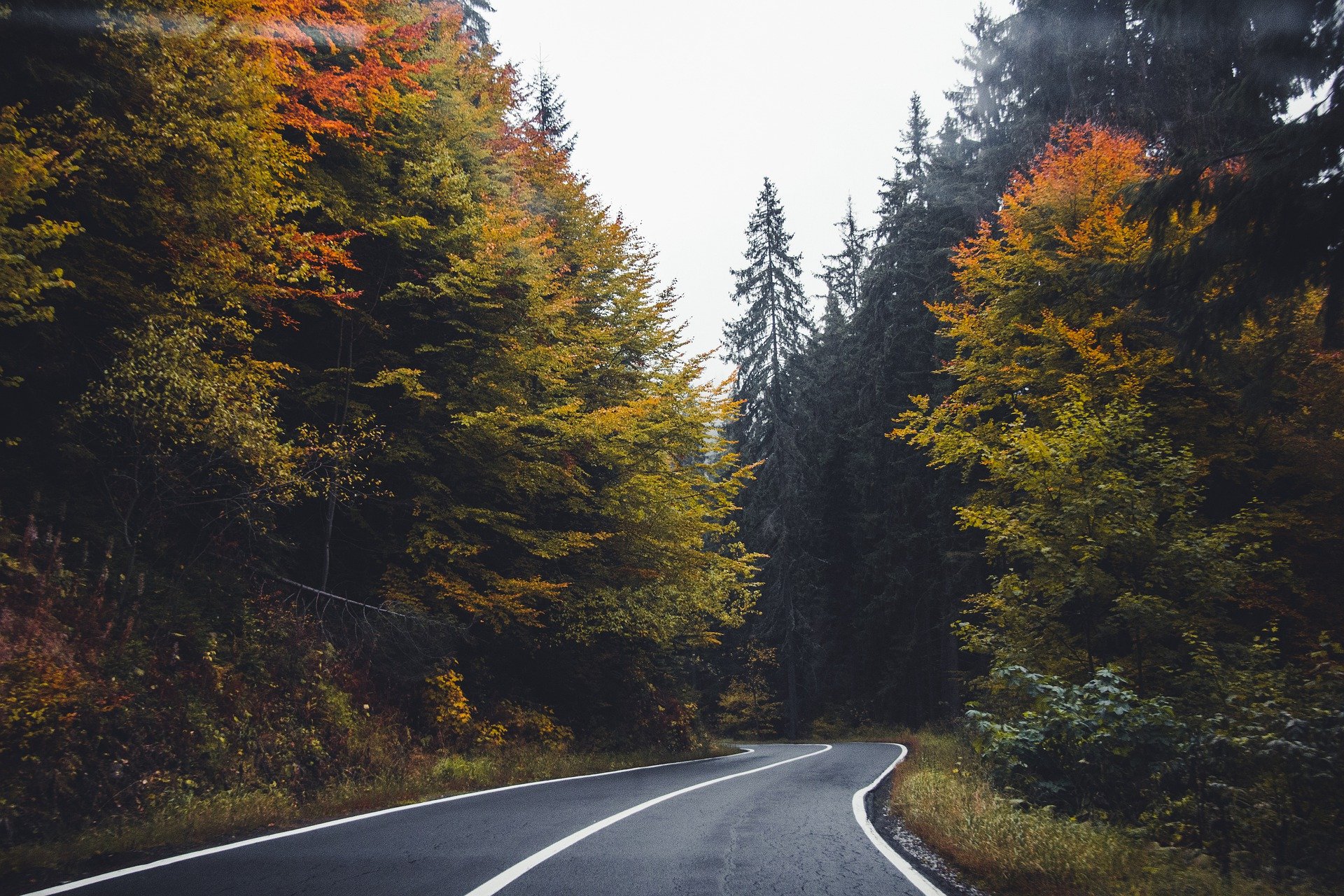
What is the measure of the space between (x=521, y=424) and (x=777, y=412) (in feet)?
66.6

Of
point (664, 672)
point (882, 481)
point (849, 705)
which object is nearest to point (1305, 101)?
point (664, 672)

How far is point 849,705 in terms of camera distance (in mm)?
36750

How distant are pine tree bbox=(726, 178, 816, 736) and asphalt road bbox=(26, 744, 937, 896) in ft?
76.8

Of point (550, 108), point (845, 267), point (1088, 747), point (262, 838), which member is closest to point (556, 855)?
point (262, 838)

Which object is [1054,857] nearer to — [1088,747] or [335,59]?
[1088,747]

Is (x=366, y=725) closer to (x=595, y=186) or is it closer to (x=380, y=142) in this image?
(x=380, y=142)

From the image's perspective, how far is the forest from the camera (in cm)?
705

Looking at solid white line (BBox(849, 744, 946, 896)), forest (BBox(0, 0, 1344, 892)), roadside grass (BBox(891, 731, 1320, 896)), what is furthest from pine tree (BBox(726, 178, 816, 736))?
roadside grass (BBox(891, 731, 1320, 896))

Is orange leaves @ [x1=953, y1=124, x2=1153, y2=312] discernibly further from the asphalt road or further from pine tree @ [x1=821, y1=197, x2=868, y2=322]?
pine tree @ [x1=821, y1=197, x2=868, y2=322]

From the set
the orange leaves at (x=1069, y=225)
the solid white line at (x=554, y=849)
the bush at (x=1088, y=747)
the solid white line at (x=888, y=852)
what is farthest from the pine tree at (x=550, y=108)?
the bush at (x=1088, y=747)

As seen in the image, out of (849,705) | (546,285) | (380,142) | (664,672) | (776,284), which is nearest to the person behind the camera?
(380,142)

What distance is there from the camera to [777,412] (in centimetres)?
3219

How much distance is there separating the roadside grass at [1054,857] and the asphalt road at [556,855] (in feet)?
2.01

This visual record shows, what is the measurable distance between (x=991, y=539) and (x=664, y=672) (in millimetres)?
11814
